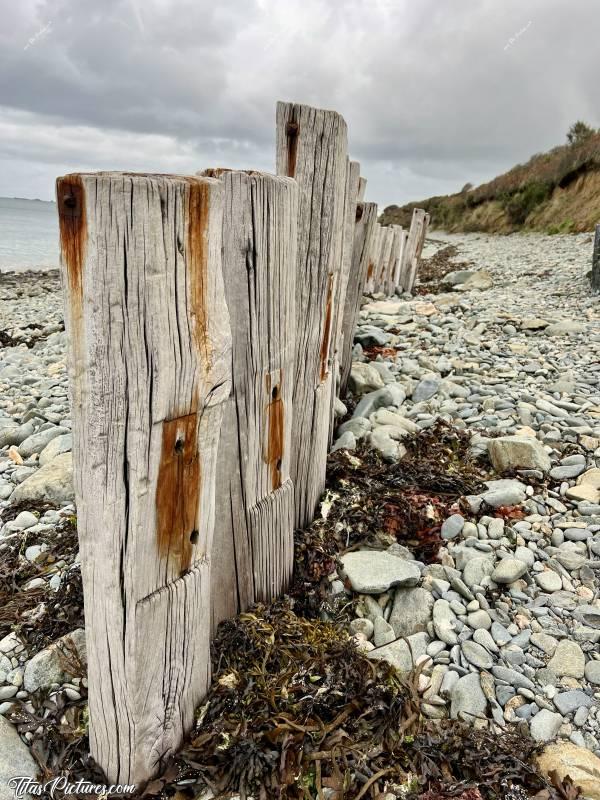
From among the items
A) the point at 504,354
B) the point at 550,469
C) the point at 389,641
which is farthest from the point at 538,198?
the point at 389,641

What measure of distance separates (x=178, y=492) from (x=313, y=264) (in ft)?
5.43

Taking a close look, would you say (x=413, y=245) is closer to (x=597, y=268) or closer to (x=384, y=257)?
(x=384, y=257)

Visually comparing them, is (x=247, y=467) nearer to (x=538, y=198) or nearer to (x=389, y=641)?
(x=389, y=641)

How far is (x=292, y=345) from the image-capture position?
2621 mm

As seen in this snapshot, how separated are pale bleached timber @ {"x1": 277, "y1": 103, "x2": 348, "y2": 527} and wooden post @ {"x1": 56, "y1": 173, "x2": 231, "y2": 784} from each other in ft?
4.16

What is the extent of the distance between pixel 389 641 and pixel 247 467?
113 centimetres

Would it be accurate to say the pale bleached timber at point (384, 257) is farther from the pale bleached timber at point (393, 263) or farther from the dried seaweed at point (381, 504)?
the dried seaweed at point (381, 504)

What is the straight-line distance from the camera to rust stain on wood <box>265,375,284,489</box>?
2.56 metres

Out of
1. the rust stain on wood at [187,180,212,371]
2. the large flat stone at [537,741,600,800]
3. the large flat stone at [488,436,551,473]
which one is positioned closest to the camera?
the rust stain on wood at [187,180,212,371]

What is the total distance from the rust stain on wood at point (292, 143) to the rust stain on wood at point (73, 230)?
158 centimetres

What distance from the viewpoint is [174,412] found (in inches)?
71.8

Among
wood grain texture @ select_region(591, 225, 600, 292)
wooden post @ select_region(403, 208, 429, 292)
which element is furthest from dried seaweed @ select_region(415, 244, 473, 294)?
wood grain texture @ select_region(591, 225, 600, 292)

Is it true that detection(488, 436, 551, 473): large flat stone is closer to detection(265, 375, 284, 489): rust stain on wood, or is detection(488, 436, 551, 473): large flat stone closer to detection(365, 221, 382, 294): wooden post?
detection(265, 375, 284, 489): rust stain on wood

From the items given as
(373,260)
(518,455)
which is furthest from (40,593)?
(373,260)
